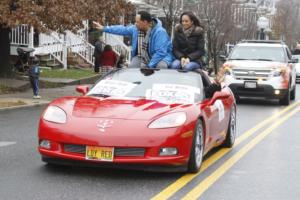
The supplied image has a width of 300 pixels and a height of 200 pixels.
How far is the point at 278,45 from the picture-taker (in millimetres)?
19469

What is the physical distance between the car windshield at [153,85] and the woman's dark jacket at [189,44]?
1440 mm

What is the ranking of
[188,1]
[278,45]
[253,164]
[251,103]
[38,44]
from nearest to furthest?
[253,164]
[251,103]
[278,45]
[38,44]
[188,1]

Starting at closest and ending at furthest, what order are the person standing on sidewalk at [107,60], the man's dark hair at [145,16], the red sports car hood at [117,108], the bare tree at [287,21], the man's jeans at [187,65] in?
the red sports car hood at [117,108] → the man's jeans at [187,65] → the man's dark hair at [145,16] → the person standing on sidewalk at [107,60] → the bare tree at [287,21]

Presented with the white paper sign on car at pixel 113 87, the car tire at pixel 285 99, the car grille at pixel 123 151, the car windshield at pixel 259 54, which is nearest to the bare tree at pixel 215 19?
the car windshield at pixel 259 54

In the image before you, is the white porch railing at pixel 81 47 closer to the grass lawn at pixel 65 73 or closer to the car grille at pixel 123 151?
the grass lawn at pixel 65 73

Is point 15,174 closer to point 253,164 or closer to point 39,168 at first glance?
point 39,168

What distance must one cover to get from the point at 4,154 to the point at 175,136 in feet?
9.08

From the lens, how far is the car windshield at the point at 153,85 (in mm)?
8289

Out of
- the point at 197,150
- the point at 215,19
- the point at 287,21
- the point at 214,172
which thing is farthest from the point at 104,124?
the point at 287,21

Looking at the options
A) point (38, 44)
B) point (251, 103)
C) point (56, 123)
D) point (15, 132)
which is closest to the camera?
point (56, 123)

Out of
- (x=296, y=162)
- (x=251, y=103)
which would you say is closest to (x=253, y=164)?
(x=296, y=162)

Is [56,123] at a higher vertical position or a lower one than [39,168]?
higher

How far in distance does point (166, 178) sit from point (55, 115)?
148cm

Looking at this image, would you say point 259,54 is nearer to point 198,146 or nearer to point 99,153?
point 198,146
